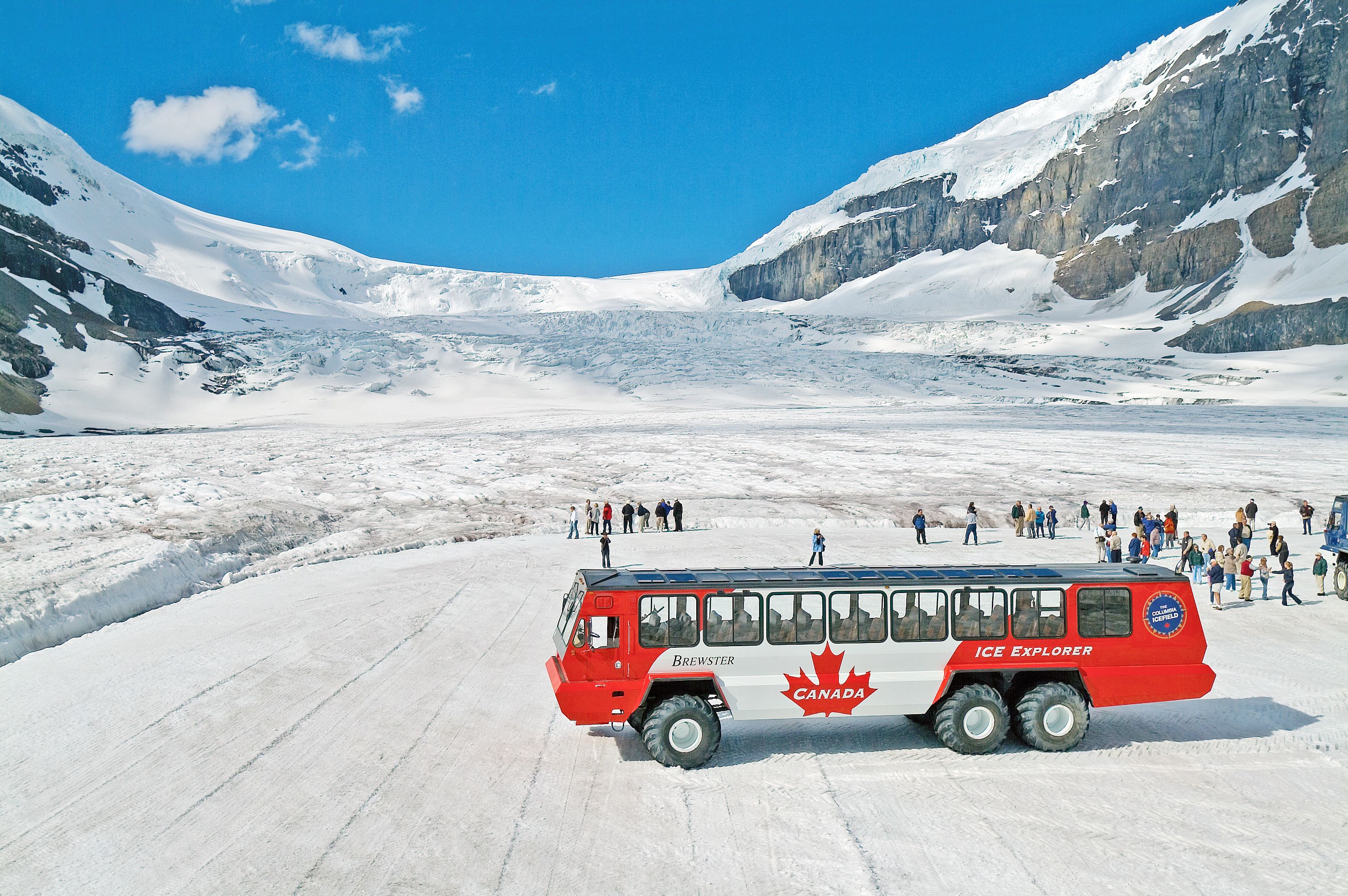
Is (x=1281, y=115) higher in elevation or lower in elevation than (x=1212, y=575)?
higher

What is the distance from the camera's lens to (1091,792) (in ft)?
32.8

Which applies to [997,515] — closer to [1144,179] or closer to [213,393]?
[213,393]

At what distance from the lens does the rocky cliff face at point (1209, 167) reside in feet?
497

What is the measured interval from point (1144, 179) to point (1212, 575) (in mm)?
192338

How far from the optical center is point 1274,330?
12050cm

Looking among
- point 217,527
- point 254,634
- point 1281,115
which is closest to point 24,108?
point 217,527

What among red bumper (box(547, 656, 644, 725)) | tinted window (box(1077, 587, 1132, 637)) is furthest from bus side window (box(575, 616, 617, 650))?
tinted window (box(1077, 587, 1132, 637))

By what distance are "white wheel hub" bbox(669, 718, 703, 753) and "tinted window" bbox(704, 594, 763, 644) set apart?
3.51ft

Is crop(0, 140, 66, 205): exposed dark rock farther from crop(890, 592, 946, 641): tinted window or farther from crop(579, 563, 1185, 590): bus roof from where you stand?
crop(890, 592, 946, 641): tinted window

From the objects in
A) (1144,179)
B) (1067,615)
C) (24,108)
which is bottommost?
(1067,615)

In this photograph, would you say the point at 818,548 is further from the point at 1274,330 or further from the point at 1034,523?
the point at 1274,330

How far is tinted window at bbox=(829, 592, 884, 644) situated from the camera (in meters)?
10.7

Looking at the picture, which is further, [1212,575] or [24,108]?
[24,108]

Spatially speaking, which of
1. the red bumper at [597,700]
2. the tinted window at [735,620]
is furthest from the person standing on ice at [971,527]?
the red bumper at [597,700]
